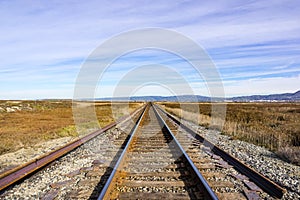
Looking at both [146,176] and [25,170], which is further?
[25,170]

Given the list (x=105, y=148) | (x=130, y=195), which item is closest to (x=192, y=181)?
(x=130, y=195)

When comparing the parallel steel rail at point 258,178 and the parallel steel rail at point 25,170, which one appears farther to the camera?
the parallel steel rail at point 25,170

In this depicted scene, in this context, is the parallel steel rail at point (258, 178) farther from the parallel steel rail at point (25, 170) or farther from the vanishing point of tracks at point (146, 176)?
the parallel steel rail at point (25, 170)

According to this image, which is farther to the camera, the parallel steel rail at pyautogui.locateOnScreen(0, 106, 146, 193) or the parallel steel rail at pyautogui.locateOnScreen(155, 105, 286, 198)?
the parallel steel rail at pyautogui.locateOnScreen(0, 106, 146, 193)

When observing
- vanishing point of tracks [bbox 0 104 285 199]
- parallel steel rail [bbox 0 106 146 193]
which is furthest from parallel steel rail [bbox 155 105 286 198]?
parallel steel rail [bbox 0 106 146 193]

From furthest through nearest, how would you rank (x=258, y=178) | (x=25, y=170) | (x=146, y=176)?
1. (x=25, y=170)
2. (x=146, y=176)
3. (x=258, y=178)

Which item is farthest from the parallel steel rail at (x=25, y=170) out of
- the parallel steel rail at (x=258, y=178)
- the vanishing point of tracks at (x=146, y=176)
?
A: the parallel steel rail at (x=258, y=178)

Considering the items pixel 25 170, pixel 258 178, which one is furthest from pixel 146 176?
pixel 25 170

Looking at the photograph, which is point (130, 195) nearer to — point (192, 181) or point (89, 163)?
point (192, 181)

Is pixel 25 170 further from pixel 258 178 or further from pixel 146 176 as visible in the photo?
pixel 258 178

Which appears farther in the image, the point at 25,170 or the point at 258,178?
the point at 25,170

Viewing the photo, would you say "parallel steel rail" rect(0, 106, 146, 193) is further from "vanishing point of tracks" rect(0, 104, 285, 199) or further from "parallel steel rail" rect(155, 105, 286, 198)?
"parallel steel rail" rect(155, 105, 286, 198)

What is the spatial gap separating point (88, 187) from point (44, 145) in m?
6.12

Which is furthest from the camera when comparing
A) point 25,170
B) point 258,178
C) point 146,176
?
point 25,170
